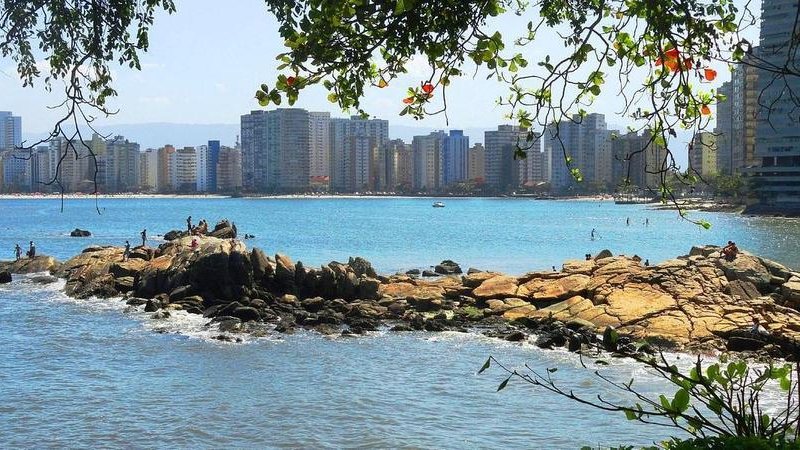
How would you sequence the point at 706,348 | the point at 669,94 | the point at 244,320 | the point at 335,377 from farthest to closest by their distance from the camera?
the point at 244,320 < the point at 706,348 < the point at 335,377 < the point at 669,94

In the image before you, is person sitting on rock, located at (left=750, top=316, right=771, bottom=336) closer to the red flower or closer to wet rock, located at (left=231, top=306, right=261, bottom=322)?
wet rock, located at (left=231, top=306, right=261, bottom=322)

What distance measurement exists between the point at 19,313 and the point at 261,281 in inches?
315

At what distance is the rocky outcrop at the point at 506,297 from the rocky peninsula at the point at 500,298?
40 mm

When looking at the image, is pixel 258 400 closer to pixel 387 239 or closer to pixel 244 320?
pixel 244 320

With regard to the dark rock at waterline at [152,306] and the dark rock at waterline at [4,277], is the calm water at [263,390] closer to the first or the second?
the dark rock at waterline at [152,306]

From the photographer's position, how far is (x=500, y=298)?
2698 centimetres

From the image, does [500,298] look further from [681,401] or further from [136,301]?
[681,401]

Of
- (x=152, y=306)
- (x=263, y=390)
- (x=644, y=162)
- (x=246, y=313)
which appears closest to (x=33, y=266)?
(x=152, y=306)

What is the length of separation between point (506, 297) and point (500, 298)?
0.73 feet

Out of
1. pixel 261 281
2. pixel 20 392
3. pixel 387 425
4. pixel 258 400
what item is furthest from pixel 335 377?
pixel 261 281

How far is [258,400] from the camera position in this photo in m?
16.3

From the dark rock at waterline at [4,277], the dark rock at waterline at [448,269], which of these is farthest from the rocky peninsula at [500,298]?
the dark rock at waterline at [448,269]

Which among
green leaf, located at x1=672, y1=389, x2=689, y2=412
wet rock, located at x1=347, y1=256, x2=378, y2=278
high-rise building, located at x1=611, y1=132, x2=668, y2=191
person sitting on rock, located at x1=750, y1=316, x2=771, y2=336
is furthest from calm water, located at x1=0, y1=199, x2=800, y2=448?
wet rock, located at x1=347, y1=256, x2=378, y2=278

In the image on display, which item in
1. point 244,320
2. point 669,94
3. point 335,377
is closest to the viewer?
point 669,94
